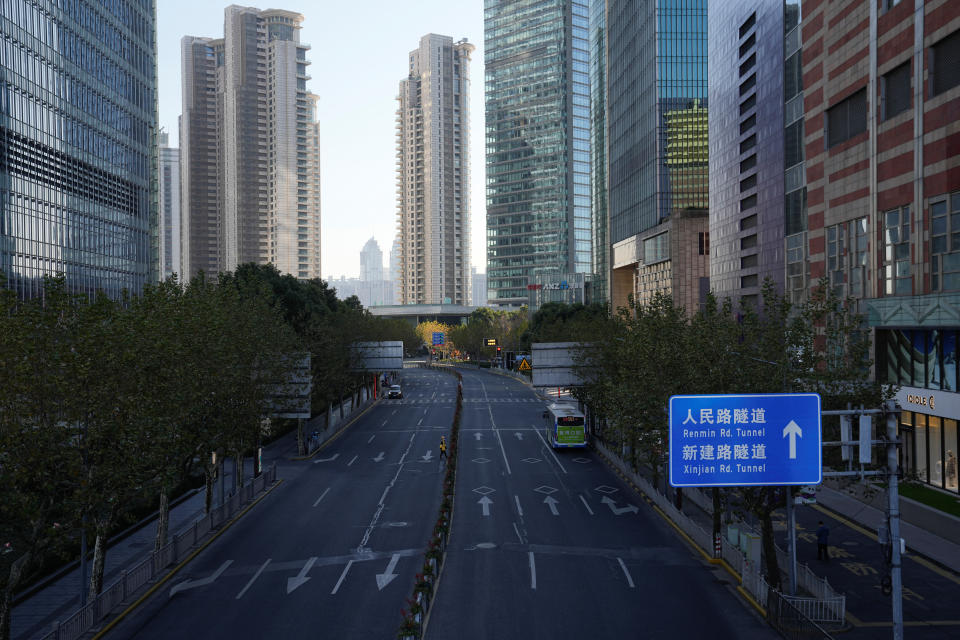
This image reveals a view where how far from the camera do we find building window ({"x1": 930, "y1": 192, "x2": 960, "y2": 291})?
3525cm

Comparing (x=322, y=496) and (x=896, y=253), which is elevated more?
(x=896, y=253)

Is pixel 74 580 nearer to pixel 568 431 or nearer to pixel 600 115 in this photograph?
pixel 568 431

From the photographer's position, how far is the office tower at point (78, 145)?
6944cm

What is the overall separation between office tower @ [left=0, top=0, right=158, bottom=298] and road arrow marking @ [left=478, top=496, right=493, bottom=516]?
144 ft

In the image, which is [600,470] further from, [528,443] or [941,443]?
[941,443]

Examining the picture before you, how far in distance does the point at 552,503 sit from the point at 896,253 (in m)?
23.5

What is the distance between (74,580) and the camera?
26.6m

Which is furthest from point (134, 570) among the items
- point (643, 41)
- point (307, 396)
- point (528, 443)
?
point (643, 41)

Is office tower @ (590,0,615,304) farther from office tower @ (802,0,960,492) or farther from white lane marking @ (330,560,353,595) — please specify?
white lane marking @ (330,560,353,595)

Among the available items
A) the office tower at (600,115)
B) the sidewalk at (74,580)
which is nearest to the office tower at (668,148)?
the office tower at (600,115)

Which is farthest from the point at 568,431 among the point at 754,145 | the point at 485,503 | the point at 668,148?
the point at 668,148

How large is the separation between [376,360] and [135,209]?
45.8m

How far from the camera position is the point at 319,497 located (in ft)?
130

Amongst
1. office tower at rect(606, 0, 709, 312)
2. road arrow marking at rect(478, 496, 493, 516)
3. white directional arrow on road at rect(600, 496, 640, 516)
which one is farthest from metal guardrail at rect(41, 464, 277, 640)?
office tower at rect(606, 0, 709, 312)
